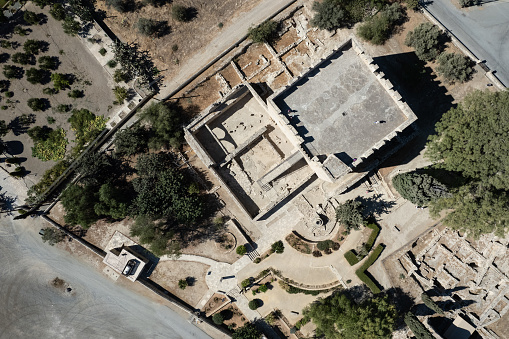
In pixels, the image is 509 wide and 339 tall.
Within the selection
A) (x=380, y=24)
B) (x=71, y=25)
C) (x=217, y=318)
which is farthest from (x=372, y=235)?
(x=71, y=25)

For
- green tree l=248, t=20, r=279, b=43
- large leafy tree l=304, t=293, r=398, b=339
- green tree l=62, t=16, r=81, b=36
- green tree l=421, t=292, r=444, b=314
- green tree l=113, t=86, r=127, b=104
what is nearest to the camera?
large leafy tree l=304, t=293, r=398, b=339

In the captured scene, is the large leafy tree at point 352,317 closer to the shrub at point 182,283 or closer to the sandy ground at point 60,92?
the shrub at point 182,283

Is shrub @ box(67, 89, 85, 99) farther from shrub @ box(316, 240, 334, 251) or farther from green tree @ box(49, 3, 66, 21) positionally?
shrub @ box(316, 240, 334, 251)

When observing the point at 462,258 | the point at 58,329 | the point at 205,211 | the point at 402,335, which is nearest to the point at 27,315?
the point at 58,329

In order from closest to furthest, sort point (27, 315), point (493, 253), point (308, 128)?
point (308, 128) < point (493, 253) < point (27, 315)

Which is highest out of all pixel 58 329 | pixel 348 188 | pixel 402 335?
pixel 58 329

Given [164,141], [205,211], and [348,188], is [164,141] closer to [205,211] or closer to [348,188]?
[205,211]

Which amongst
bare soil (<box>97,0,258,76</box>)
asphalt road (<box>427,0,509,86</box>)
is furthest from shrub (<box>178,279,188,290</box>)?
asphalt road (<box>427,0,509,86</box>)
